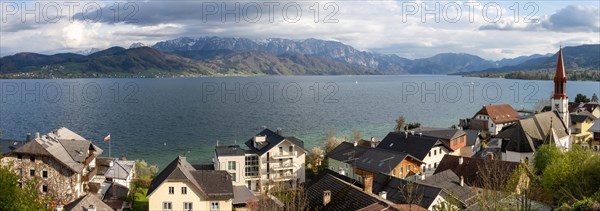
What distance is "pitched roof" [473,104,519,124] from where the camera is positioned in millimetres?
81500

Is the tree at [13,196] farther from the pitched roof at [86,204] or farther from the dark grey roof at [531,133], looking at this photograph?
the dark grey roof at [531,133]

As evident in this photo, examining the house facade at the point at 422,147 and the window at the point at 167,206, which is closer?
the window at the point at 167,206

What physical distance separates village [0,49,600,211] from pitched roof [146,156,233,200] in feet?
0.24

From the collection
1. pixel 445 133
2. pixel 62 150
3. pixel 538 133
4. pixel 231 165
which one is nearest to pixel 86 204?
pixel 62 150

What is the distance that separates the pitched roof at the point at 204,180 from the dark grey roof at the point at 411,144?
22.9m

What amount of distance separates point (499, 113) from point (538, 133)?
30.6 metres

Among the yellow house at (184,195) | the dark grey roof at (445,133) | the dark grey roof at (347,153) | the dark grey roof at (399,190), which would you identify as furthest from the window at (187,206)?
the dark grey roof at (445,133)

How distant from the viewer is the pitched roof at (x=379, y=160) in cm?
4525

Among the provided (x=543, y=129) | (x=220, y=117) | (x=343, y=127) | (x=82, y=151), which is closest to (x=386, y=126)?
(x=343, y=127)

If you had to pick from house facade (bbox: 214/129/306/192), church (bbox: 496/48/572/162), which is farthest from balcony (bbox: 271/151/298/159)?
church (bbox: 496/48/572/162)

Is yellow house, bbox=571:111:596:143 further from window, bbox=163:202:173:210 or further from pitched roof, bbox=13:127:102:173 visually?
pitched roof, bbox=13:127:102:173

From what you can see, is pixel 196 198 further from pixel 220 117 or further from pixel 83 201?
pixel 220 117

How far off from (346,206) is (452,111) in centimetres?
11628

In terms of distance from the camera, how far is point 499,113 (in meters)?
83.4
